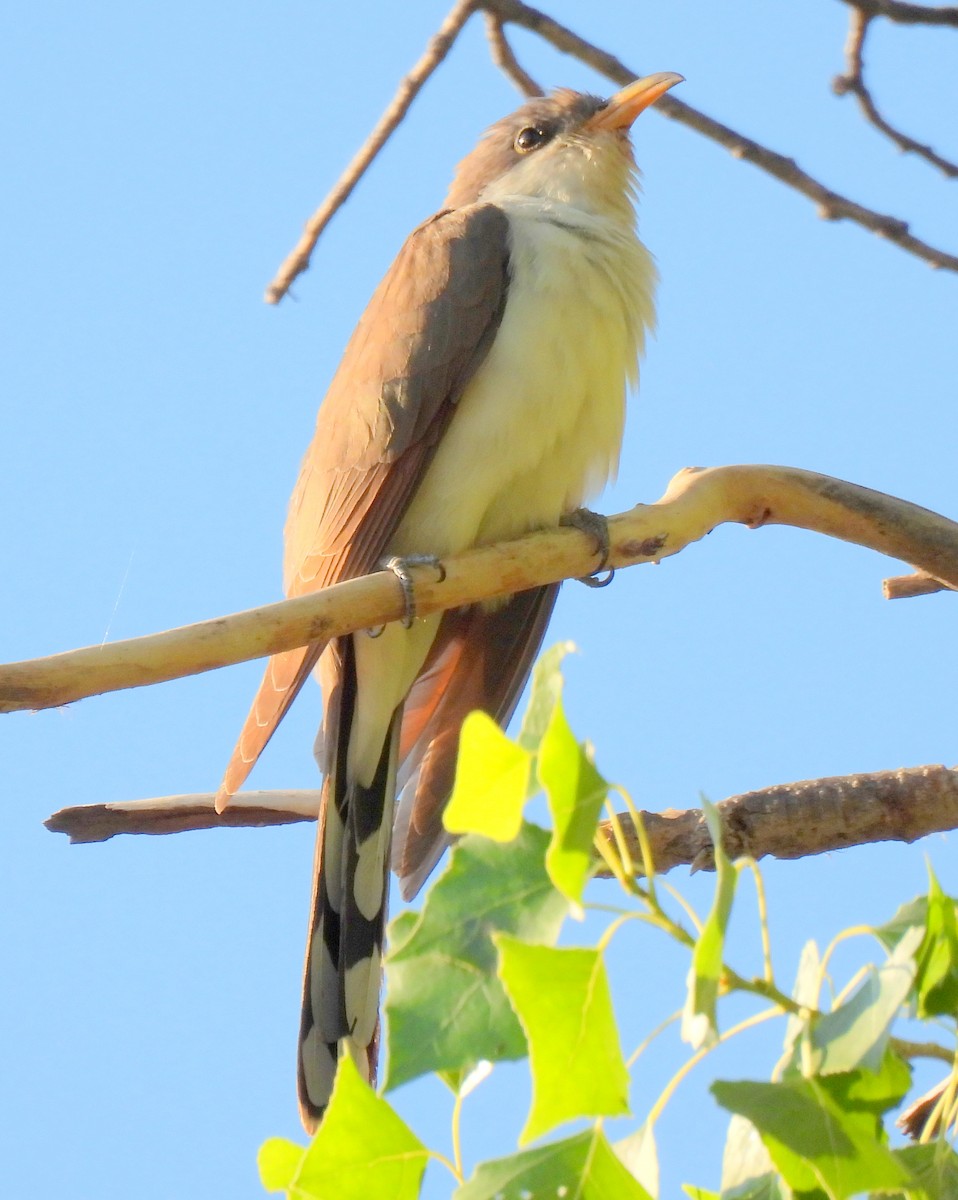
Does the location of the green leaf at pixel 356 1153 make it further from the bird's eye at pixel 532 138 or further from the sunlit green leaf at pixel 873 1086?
the bird's eye at pixel 532 138

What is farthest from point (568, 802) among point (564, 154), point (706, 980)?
point (564, 154)

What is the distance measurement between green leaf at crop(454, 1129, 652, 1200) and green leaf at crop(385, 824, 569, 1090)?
0.28 feet

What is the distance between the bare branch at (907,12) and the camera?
3.41 m

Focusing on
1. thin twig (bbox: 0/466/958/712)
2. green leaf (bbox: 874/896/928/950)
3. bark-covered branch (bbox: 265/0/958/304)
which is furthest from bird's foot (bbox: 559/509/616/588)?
green leaf (bbox: 874/896/928/950)

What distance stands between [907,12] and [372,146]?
132 cm

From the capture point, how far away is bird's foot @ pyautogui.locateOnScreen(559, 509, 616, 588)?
130 inches

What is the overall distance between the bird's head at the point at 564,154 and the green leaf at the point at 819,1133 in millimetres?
3415

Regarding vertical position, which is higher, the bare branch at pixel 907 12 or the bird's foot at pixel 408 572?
the bare branch at pixel 907 12

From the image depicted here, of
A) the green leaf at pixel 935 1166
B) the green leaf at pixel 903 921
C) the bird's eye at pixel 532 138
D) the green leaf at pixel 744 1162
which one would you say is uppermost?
the bird's eye at pixel 532 138

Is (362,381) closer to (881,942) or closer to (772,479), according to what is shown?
(772,479)

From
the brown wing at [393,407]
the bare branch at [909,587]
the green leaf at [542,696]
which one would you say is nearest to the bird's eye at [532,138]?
the brown wing at [393,407]

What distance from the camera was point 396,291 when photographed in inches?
155

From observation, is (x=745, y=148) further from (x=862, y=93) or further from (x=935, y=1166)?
(x=935, y=1166)

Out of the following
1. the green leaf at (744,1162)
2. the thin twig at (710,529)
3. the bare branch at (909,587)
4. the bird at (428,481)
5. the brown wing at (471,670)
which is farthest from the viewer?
the brown wing at (471,670)
